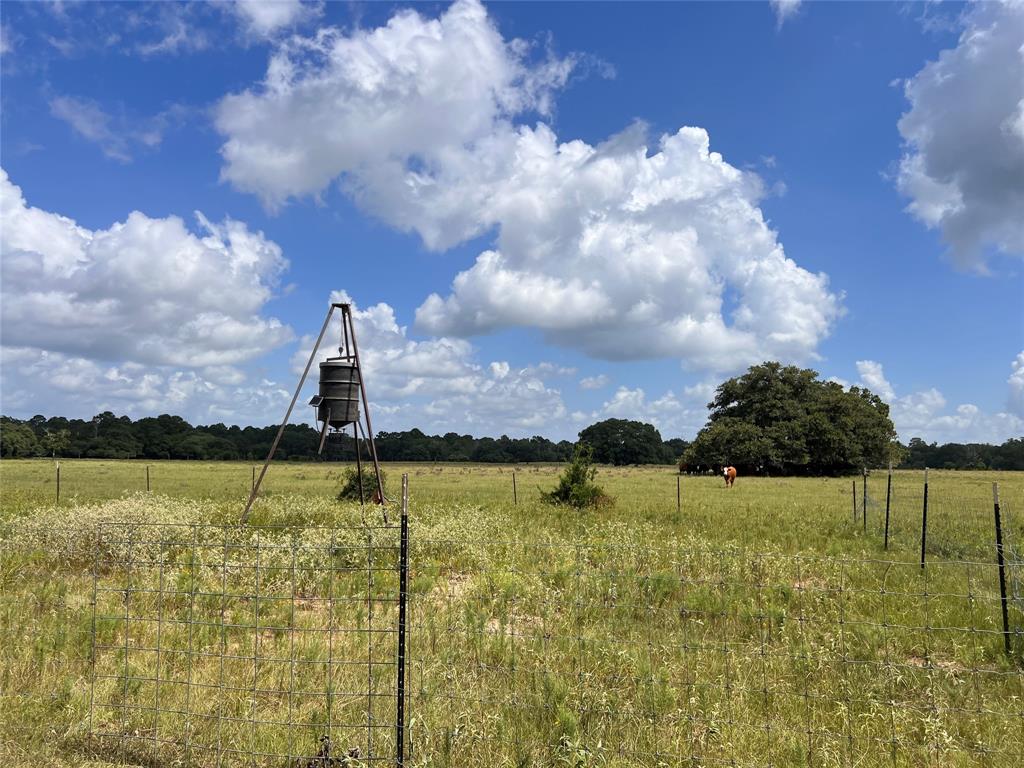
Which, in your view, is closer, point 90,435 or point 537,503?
point 537,503

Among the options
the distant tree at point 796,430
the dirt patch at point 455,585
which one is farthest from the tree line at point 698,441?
the dirt patch at point 455,585

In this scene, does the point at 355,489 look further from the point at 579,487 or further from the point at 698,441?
the point at 698,441

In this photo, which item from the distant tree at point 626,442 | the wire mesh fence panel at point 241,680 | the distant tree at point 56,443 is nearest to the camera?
the wire mesh fence panel at point 241,680

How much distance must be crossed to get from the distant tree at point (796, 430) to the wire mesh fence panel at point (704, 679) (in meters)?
51.6

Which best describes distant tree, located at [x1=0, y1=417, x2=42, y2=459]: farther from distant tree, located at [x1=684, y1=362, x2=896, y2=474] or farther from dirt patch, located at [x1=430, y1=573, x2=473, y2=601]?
dirt patch, located at [x1=430, y1=573, x2=473, y2=601]

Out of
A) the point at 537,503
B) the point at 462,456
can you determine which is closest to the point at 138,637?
the point at 537,503

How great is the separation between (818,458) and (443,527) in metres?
55.3

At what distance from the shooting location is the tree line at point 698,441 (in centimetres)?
5966

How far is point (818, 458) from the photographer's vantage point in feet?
198

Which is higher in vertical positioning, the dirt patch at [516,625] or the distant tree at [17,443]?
the distant tree at [17,443]

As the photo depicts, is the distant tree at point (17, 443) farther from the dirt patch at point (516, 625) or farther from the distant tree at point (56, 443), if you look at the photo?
the dirt patch at point (516, 625)

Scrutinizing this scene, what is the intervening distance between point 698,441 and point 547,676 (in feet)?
194

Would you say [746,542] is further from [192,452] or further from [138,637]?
[192,452]

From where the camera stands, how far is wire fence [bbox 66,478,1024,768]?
16.5 feet
